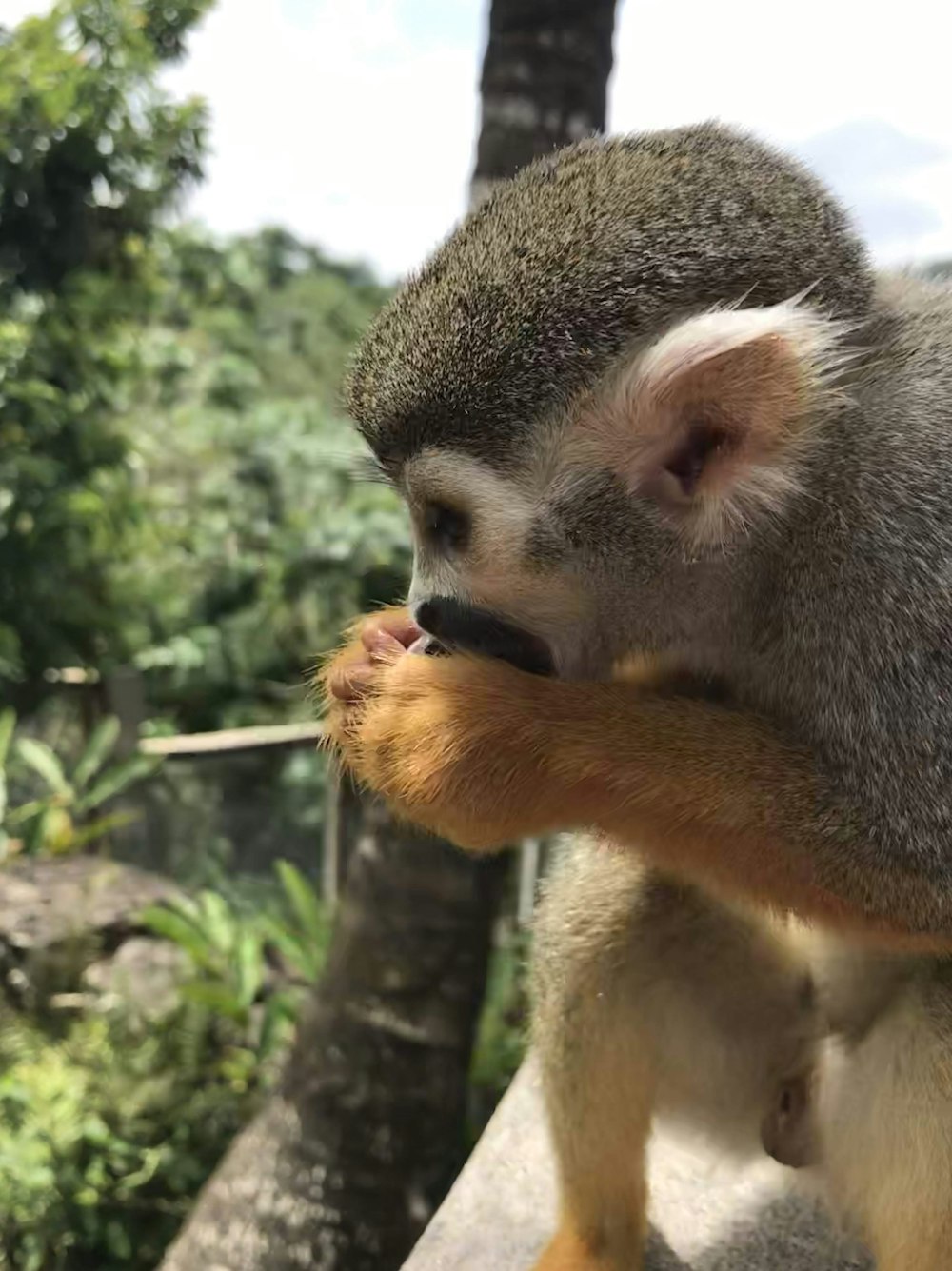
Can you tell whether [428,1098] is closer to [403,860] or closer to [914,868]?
[403,860]

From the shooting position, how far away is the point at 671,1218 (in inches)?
89.5

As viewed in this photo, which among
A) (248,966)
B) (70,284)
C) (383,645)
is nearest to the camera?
(383,645)

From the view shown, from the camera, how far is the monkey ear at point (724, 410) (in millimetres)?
1318

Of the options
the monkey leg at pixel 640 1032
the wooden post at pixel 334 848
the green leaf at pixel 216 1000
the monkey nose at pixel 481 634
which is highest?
the monkey nose at pixel 481 634

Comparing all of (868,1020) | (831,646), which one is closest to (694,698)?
(831,646)

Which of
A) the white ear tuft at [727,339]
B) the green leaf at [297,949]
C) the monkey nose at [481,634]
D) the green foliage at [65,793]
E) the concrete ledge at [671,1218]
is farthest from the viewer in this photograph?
the green foliage at [65,793]

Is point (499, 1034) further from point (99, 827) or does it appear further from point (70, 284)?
point (70, 284)

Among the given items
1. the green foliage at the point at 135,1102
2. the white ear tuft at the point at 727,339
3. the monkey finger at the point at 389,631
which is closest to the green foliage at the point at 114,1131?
the green foliage at the point at 135,1102

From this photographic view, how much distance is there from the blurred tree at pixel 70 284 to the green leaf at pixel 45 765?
34.1 inches

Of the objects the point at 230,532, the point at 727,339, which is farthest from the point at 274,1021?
the point at 230,532

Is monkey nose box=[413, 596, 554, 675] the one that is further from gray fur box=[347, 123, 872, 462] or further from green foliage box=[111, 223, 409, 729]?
green foliage box=[111, 223, 409, 729]

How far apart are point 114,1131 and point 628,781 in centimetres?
355

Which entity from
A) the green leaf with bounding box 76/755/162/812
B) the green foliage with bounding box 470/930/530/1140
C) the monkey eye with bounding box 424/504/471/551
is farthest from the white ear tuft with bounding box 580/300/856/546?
the green leaf with bounding box 76/755/162/812

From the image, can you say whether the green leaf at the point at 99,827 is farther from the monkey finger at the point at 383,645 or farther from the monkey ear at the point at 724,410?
the monkey ear at the point at 724,410
